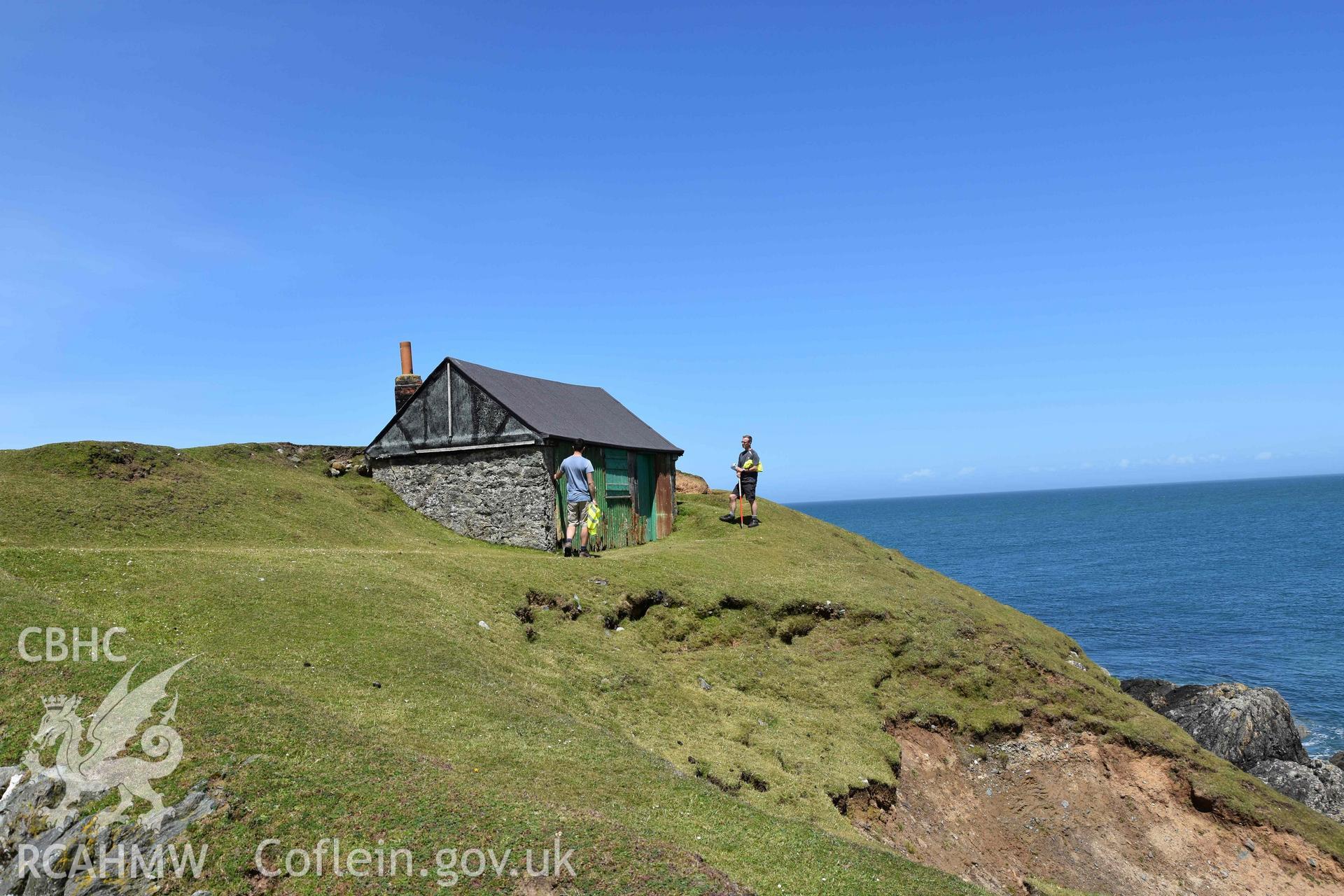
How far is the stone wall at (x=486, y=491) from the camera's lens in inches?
1213

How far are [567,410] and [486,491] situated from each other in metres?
5.61

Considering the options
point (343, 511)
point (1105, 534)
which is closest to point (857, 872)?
point (343, 511)

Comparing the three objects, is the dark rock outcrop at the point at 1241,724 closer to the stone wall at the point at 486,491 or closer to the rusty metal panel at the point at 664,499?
the rusty metal panel at the point at 664,499

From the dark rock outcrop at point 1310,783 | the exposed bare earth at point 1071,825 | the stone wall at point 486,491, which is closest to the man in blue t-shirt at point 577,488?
the stone wall at point 486,491

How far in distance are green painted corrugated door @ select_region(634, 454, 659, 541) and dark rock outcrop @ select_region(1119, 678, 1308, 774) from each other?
68.9 feet

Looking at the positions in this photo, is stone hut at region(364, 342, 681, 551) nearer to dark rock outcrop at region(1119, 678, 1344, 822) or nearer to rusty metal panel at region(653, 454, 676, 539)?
rusty metal panel at region(653, 454, 676, 539)

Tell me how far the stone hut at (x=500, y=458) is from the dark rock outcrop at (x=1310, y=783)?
2322 centimetres

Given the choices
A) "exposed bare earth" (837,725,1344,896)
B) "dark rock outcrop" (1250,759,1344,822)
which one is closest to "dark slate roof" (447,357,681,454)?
"exposed bare earth" (837,725,1344,896)

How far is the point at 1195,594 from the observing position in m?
68.7

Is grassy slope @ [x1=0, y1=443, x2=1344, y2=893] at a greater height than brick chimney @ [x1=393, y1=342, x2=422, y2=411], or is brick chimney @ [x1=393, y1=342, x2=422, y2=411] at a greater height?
brick chimney @ [x1=393, y1=342, x2=422, y2=411]

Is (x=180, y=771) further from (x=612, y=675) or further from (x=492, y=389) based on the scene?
(x=492, y=389)
